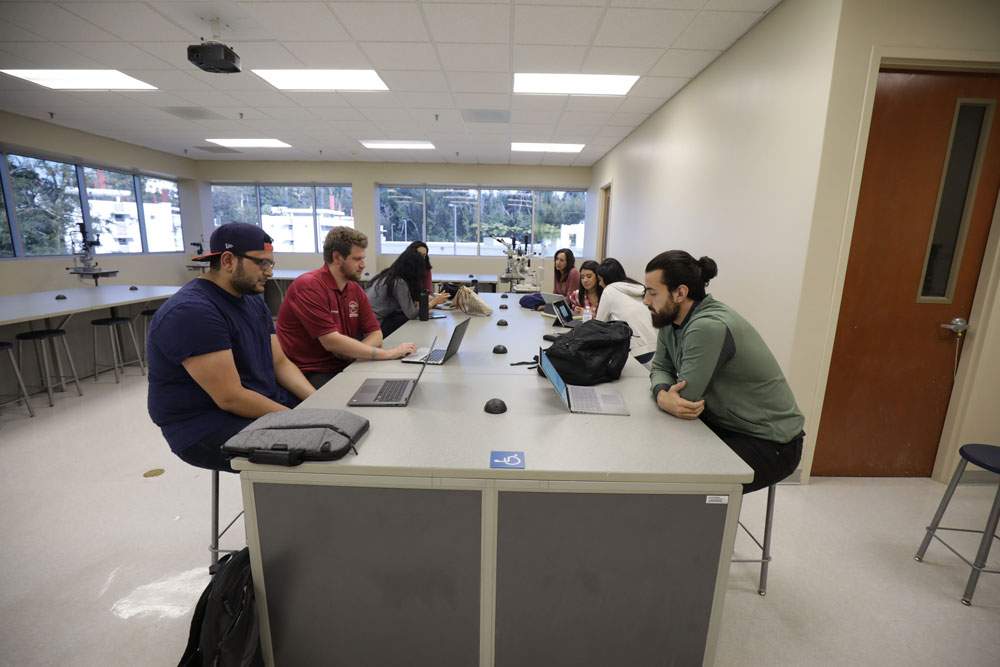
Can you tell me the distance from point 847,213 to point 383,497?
2591 mm

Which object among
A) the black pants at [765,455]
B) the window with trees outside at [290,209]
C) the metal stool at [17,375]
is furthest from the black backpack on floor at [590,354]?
the window with trees outside at [290,209]

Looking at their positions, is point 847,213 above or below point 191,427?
above

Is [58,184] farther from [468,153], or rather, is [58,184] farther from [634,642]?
[634,642]

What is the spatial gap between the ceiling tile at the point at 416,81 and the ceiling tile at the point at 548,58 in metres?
0.75

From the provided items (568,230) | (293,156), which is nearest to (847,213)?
(568,230)

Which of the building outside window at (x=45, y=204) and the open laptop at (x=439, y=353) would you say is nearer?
the open laptop at (x=439, y=353)

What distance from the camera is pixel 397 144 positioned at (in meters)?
6.76

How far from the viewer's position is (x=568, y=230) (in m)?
9.09

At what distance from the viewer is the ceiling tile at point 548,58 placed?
3305 millimetres

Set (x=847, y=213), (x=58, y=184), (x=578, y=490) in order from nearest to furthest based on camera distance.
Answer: (x=578, y=490)
(x=847, y=213)
(x=58, y=184)

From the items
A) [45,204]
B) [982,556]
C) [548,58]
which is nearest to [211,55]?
[548,58]

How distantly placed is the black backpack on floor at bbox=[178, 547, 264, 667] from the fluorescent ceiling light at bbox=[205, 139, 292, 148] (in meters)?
6.91

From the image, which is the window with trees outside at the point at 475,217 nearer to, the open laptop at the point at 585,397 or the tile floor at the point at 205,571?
the tile floor at the point at 205,571

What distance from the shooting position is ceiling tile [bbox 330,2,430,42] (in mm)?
2764
